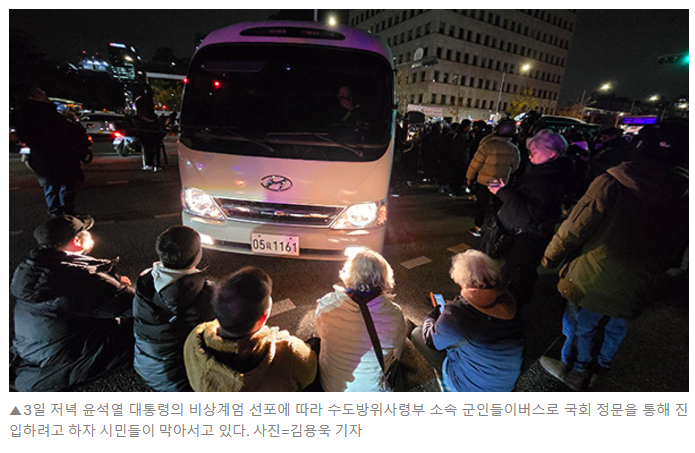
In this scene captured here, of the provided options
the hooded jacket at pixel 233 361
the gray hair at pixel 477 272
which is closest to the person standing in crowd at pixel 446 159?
the gray hair at pixel 477 272

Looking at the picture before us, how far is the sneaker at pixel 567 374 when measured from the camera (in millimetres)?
2240

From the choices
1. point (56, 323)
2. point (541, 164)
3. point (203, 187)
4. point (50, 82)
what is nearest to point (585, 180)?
point (541, 164)

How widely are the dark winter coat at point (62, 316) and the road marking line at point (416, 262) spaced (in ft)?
9.73

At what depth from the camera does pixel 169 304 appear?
5.56 ft

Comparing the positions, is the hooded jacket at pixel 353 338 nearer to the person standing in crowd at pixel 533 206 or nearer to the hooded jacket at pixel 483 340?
the hooded jacket at pixel 483 340

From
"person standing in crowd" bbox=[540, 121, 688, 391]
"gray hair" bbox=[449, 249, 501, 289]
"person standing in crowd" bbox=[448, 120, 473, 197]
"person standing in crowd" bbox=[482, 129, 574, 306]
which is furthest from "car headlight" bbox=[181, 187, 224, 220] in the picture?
"person standing in crowd" bbox=[448, 120, 473, 197]

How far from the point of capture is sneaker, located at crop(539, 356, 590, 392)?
2240 millimetres

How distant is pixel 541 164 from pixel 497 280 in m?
1.55

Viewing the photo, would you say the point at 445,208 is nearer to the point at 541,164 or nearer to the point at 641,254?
the point at 541,164

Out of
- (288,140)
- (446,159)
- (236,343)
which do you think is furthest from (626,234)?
(446,159)

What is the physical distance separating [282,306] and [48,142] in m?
3.97

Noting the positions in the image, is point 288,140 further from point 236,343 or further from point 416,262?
point 416,262

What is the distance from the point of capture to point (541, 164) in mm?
2668

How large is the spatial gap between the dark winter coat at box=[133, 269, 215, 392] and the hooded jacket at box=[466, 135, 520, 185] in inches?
157
